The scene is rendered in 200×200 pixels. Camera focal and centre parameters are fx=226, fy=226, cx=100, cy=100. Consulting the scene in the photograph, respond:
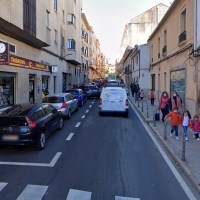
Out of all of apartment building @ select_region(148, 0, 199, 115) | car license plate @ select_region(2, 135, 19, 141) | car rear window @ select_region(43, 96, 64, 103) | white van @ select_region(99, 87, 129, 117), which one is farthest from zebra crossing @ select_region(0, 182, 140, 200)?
white van @ select_region(99, 87, 129, 117)

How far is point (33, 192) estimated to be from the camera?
14.2 feet

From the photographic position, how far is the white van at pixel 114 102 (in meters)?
13.6

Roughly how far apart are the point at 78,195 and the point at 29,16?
504 inches

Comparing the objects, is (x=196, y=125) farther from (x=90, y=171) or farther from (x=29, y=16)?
(x=29, y=16)

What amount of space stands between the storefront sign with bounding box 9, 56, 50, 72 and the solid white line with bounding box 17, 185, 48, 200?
9.72 metres

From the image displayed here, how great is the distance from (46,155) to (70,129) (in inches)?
143

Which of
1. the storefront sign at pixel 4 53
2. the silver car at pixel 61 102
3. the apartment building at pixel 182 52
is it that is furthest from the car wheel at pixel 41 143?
the apartment building at pixel 182 52

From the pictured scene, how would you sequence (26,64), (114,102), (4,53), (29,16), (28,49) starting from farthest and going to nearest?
1. (28,49)
2. (26,64)
3. (29,16)
4. (114,102)
5. (4,53)

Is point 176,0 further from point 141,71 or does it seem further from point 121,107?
point 141,71

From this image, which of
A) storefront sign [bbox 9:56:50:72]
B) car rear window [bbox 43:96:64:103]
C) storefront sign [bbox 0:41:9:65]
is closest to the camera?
storefront sign [bbox 0:41:9:65]

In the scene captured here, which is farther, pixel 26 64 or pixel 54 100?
pixel 26 64

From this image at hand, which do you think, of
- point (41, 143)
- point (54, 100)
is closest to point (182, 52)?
point (54, 100)

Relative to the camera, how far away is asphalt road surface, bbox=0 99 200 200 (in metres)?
4.32

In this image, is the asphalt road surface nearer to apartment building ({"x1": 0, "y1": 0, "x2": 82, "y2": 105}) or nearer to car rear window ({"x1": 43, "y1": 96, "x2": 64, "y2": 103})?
car rear window ({"x1": 43, "y1": 96, "x2": 64, "y2": 103})
